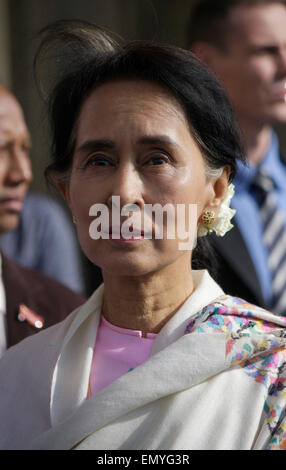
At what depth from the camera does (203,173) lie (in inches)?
102

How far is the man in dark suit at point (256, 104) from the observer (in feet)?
14.1

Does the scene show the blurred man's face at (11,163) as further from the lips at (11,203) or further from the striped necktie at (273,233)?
the striped necktie at (273,233)

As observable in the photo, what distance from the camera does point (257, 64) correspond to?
466 cm

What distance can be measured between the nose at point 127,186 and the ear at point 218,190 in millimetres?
302

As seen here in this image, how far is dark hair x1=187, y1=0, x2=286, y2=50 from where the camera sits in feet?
15.9

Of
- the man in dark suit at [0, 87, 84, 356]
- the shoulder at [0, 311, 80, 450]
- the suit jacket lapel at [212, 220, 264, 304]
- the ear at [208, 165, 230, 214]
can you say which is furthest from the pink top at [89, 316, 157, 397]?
the suit jacket lapel at [212, 220, 264, 304]

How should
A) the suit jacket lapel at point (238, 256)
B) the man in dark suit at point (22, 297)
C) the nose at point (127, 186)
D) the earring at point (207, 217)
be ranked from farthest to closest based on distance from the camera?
the suit jacket lapel at point (238, 256) → the man in dark suit at point (22, 297) → the earring at point (207, 217) → the nose at point (127, 186)

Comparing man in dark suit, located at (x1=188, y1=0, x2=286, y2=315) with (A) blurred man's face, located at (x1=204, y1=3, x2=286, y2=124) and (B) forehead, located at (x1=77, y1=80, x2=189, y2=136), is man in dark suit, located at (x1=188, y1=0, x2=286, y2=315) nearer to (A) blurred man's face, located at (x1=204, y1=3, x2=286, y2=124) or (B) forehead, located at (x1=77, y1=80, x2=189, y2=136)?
(A) blurred man's face, located at (x1=204, y1=3, x2=286, y2=124)

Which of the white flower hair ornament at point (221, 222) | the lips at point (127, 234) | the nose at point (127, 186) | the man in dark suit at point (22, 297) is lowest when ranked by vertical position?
the man in dark suit at point (22, 297)

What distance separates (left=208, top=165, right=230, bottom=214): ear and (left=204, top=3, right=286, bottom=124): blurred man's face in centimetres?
193

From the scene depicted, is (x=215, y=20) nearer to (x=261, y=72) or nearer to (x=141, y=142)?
(x=261, y=72)

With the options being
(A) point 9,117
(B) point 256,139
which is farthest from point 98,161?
(B) point 256,139

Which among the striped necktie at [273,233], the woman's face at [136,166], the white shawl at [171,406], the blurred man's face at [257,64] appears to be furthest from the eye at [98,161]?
the blurred man's face at [257,64]
